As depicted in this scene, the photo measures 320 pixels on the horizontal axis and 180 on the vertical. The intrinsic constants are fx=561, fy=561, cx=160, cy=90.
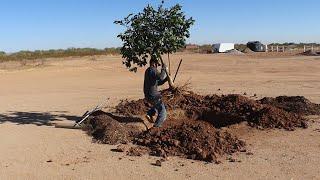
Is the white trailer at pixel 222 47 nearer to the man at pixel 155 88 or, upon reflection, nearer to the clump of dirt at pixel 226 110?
the clump of dirt at pixel 226 110

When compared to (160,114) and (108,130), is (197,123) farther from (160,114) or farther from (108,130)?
(108,130)

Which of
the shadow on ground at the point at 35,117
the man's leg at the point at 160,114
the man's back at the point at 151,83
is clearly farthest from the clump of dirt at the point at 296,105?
the shadow on ground at the point at 35,117

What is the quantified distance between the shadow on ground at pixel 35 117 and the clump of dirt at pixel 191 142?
3.86 meters

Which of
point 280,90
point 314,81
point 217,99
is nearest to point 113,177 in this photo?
point 217,99

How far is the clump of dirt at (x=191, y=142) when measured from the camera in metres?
10.0

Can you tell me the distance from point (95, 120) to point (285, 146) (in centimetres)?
445

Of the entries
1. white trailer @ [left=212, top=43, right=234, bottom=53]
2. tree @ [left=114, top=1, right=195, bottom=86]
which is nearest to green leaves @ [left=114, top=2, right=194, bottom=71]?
tree @ [left=114, top=1, right=195, bottom=86]

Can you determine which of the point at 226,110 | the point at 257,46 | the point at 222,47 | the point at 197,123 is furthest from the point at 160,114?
the point at 257,46

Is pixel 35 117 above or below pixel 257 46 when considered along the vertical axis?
above

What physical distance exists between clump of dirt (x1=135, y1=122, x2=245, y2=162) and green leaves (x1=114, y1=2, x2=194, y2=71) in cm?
268

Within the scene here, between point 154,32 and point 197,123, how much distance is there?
279 cm

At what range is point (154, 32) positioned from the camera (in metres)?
13.5

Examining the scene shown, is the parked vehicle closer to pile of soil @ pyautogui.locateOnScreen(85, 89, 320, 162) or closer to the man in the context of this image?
pile of soil @ pyautogui.locateOnScreen(85, 89, 320, 162)

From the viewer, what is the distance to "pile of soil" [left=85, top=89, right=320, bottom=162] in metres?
10.3
